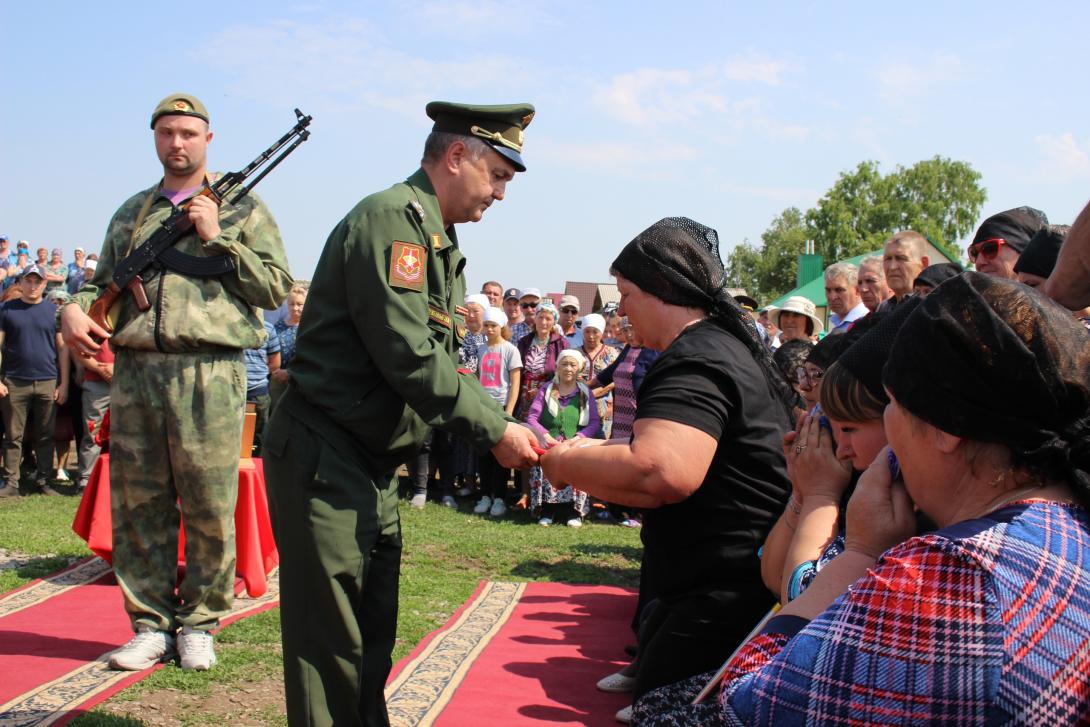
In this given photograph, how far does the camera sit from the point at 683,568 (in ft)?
9.10

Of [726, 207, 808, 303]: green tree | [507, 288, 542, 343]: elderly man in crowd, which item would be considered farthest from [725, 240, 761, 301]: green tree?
[507, 288, 542, 343]: elderly man in crowd

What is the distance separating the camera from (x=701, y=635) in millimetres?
2688

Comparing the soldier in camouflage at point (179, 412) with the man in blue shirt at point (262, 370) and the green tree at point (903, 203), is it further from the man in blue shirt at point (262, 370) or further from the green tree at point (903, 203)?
the green tree at point (903, 203)

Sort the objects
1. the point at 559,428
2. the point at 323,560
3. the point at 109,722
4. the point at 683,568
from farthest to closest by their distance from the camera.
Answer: the point at 559,428
the point at 109,722
the point at 323,560
the point at 683,568

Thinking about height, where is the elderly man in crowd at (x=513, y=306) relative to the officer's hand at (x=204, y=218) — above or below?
below

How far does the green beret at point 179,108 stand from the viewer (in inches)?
180

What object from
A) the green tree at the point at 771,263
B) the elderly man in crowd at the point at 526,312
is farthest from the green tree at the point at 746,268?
the elderly man in crowd at the point at 526,312

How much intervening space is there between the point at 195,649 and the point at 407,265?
240 cm

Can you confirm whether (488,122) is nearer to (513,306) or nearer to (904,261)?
(904,261)

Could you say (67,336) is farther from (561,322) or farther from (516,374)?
(561,322)

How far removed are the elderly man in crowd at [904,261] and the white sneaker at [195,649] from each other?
4405 millimetres

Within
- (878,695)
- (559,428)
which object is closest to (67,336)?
(878,695)

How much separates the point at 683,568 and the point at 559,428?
267 inches

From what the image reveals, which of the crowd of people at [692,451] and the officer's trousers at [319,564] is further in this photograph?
the officer's trousers at [319,564]
